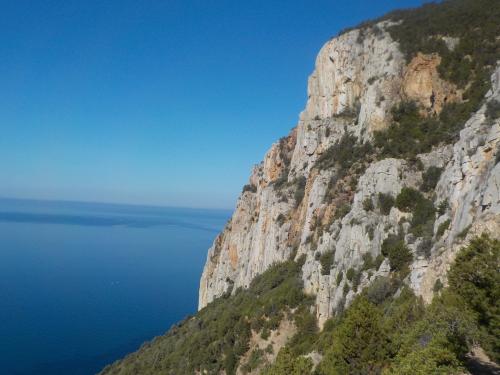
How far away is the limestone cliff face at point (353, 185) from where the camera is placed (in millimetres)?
20781

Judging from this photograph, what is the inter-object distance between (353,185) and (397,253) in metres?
10.4

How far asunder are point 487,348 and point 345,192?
22.1 metres

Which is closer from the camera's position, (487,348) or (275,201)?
(487,348)

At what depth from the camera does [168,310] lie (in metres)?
89.4

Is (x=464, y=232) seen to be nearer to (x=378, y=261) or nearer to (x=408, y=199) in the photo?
(x=378, y=261)

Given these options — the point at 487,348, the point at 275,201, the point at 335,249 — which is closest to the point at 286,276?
the point at 335,249

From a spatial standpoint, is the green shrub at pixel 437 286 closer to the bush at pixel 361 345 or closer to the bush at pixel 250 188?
the bush at pixel 361 345

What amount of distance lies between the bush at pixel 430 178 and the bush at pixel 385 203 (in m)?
2.37

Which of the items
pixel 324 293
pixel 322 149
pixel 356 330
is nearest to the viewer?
pixel 356 330

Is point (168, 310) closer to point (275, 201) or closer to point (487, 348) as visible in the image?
point (275, 201)

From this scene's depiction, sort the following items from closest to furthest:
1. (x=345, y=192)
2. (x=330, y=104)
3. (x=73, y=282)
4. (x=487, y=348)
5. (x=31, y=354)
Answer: (x=487, y=348) < (x=345, y=192) < (x=330, y=104) < (x=31, y=354) < (x=73, y=282)

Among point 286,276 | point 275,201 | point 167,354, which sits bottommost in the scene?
point 167,354

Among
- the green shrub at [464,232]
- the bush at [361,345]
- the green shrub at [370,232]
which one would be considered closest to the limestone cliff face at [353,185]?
the green shrub at [370,232]

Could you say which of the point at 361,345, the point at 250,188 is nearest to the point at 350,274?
the point at 361,345
